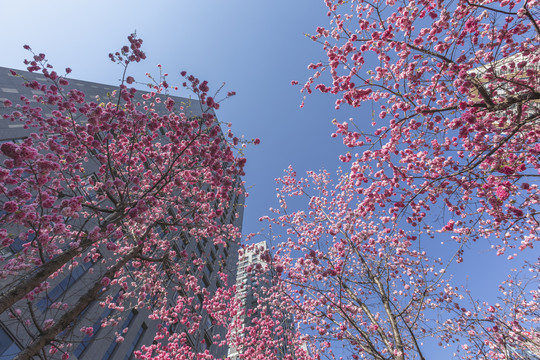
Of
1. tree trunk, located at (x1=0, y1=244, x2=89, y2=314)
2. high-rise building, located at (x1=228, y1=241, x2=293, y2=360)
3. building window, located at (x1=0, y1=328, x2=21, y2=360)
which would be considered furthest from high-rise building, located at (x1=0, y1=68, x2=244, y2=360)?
tree trunk, located at (x1=0, y1=244, x2=89, y2=314)

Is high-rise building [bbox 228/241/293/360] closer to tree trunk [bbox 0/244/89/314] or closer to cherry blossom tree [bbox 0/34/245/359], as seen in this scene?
cherry blossom tree [bbox 0/34/245/359]

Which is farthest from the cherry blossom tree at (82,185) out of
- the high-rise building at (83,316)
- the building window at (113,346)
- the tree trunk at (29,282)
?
the building window at (113,346)

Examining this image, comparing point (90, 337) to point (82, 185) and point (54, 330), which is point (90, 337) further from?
point (54, 330)

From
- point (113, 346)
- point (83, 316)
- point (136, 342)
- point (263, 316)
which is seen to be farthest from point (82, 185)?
point (263, 316)

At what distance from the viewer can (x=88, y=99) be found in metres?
25.0

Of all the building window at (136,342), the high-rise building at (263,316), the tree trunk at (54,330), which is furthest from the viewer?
the building window at (136,342)

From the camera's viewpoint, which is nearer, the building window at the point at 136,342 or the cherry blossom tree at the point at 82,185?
the cherry blossom tree at the point at 82,185

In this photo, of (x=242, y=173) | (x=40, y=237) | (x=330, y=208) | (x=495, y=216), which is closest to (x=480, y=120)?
(x=495, y=216)

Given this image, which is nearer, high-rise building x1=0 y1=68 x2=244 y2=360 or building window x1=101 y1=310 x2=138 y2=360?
high-rise building x1=0 y1=68 x2=244 y2=360

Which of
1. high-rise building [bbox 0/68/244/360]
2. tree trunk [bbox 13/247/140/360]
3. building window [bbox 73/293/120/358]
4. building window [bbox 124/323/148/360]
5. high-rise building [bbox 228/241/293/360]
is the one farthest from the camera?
building window [bbox 124/323/148/360]

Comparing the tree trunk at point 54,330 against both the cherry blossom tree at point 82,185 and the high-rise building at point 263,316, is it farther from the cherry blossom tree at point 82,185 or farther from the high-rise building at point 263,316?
the high-rise building at point 263,316

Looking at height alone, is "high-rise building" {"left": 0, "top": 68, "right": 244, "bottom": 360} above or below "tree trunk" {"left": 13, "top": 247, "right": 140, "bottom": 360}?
above

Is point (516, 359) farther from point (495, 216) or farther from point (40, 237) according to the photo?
point (40, 237)

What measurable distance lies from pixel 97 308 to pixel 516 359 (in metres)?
17.9
